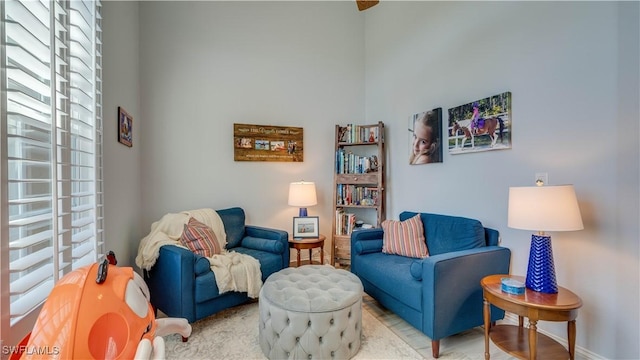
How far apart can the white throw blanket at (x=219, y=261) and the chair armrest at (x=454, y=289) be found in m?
1.38

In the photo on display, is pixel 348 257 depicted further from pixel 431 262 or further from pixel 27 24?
pixel 27 24

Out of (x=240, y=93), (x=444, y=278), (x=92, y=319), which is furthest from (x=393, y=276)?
(x=240, y=93)

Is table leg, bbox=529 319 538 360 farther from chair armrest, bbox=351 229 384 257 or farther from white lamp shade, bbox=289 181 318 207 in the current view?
white lamp shade, bbox=289 181 318 207

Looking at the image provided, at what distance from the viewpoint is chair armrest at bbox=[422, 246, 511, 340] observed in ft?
5.86

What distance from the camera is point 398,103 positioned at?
3.32 metres

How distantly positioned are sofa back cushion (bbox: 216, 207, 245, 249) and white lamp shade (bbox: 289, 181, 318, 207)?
2.01 feet

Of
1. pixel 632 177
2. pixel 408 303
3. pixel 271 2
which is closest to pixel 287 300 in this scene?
pixel 408 303

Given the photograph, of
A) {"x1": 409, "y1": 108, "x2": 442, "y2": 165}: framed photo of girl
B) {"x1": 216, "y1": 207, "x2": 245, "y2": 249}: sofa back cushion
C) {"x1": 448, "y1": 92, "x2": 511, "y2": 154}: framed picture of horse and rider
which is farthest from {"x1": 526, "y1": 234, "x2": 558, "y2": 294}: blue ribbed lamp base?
{"x1": 216, "y1": 207, "x2": 245, "y2": 249}: sofa back cushion

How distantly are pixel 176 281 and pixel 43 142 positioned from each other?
1.31 meters

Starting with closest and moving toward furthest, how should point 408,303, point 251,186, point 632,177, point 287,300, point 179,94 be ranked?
point 632,177 → point 287,300 → point 408,303 → point 179,94 → point 251,186

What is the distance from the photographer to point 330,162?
3748 mm

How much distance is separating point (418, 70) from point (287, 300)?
8.90 feet

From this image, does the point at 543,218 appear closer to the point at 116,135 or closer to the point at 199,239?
the point at 199,239

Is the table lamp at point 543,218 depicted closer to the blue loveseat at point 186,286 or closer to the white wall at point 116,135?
the blue loveseat at point 186,286
